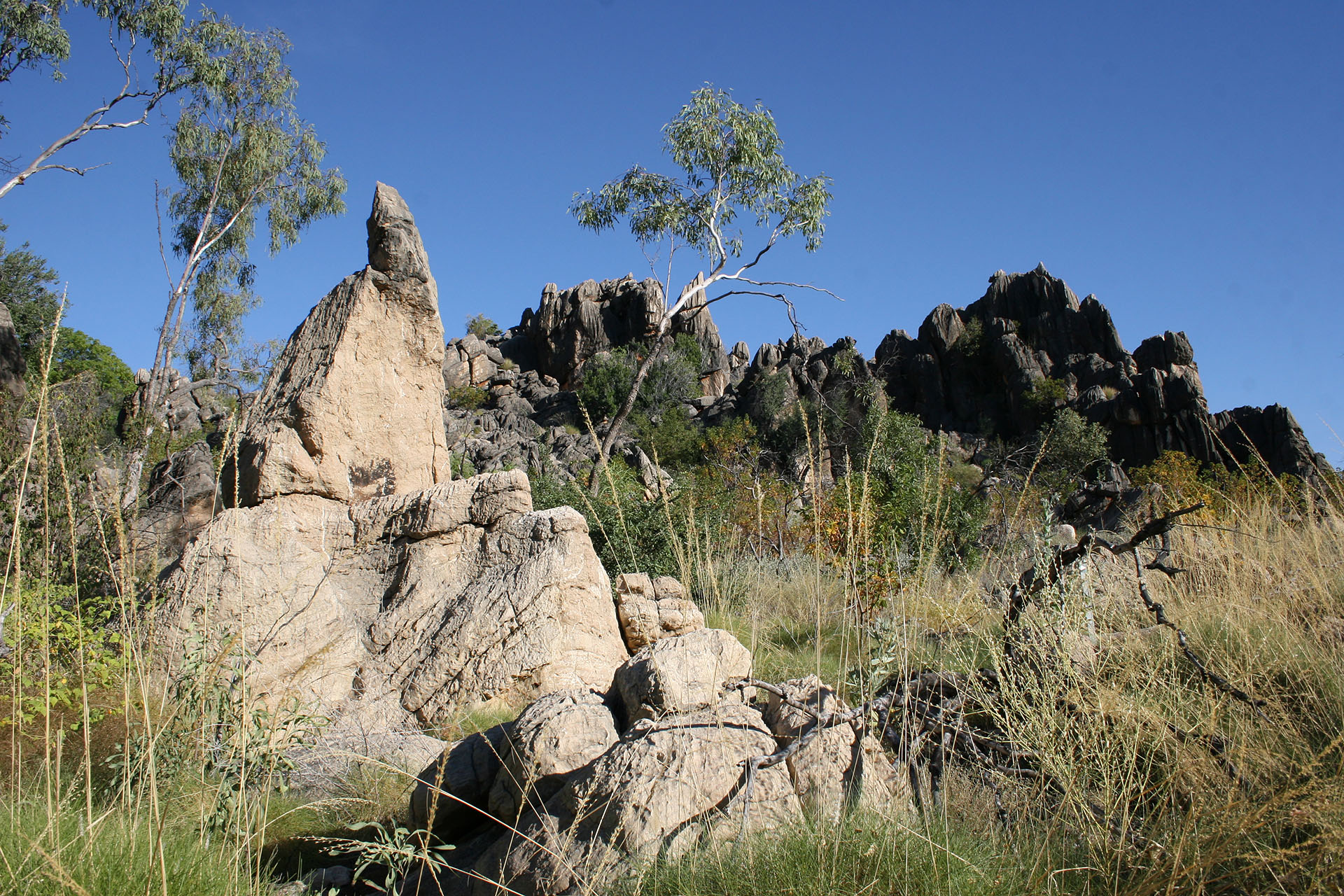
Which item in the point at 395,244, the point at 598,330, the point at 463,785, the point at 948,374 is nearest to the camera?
the point at 463,785

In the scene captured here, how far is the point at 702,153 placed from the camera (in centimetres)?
1706

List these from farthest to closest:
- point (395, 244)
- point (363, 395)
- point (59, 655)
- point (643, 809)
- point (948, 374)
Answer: point (948, 374)
point (395, 244)
point (363, 395)
point (59, 655)
point (643, 809)

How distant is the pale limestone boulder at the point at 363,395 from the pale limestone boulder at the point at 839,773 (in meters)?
4.04

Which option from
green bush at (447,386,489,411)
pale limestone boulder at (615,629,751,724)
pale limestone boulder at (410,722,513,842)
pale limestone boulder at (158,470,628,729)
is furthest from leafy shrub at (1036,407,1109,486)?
pale limestone boulder at (410,722,513,842)

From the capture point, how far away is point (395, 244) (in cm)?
639

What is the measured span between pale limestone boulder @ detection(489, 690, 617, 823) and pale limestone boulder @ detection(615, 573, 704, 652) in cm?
210

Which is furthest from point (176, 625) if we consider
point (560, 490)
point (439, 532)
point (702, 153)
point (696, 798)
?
point (702, 153)

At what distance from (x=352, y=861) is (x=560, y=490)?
689 cm

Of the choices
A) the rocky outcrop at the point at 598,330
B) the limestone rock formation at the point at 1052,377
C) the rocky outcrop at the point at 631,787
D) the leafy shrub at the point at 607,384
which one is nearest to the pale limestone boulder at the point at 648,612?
the rocky outcrop at the point at 631,787

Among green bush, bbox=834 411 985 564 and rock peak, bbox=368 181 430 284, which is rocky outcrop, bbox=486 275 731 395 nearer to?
green bush, bbox=834 411 985 564

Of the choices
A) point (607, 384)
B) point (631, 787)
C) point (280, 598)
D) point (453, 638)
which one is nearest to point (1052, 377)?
point (607, 384)

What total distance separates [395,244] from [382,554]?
8.56ft

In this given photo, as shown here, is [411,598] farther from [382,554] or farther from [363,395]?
[363,395]

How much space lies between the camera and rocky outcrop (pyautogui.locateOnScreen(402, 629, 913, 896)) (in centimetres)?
222
